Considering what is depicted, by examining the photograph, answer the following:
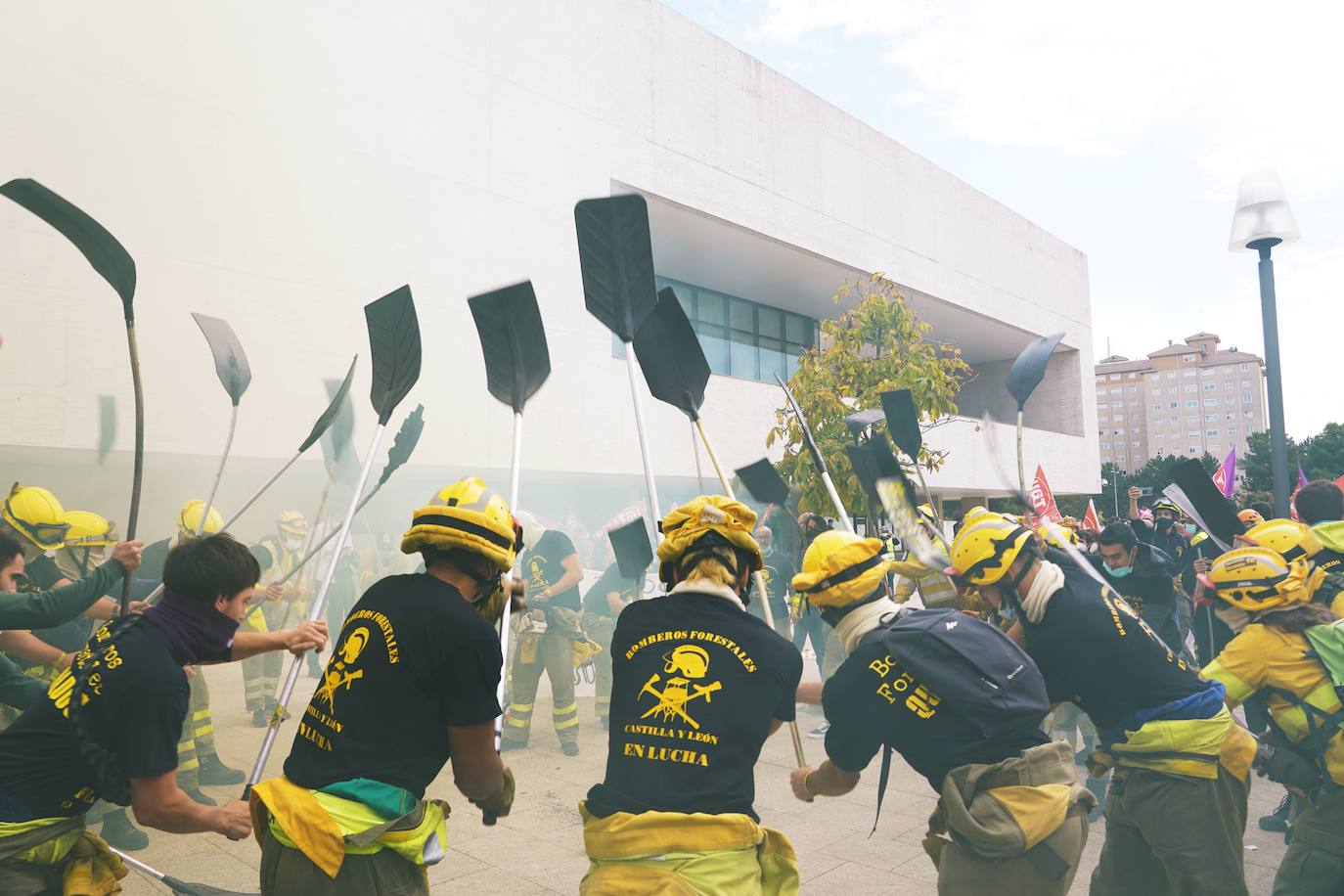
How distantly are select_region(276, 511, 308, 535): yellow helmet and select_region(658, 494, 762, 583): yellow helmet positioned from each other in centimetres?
657

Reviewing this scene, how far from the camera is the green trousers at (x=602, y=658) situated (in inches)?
A: 327

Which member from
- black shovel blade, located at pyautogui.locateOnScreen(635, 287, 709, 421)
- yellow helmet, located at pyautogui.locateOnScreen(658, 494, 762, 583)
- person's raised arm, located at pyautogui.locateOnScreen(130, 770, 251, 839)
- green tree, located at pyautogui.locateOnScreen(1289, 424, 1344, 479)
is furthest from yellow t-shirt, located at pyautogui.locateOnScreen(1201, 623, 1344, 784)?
green tree, located at pyautogui.locateOnScreen(1289, 424, 1344, 479)

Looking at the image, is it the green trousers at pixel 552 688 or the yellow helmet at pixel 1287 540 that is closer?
the yellow helmet at pixel 1287 540

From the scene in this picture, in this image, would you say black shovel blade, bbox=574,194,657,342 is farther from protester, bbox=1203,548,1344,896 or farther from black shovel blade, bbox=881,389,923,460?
protester, bbox=1203,548,1344,896

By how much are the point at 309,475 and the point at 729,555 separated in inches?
301

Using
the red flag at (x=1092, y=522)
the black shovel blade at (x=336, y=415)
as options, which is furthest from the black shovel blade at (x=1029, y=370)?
the red flag at (x=1092, y=522)

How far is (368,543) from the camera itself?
958 centimetres

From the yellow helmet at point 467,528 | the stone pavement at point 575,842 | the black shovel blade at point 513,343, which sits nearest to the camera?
the yellow helmet at point 467,528

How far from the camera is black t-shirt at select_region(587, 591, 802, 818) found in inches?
88.5

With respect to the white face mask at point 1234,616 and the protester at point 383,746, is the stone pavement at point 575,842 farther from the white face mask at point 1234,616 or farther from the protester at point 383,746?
the protester at point 383,746

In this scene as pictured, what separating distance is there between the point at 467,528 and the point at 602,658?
6405 mm

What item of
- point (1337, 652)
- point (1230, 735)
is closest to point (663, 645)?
point (1230, 735)

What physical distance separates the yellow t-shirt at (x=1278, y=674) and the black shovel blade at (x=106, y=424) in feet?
25.3

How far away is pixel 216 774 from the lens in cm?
615
